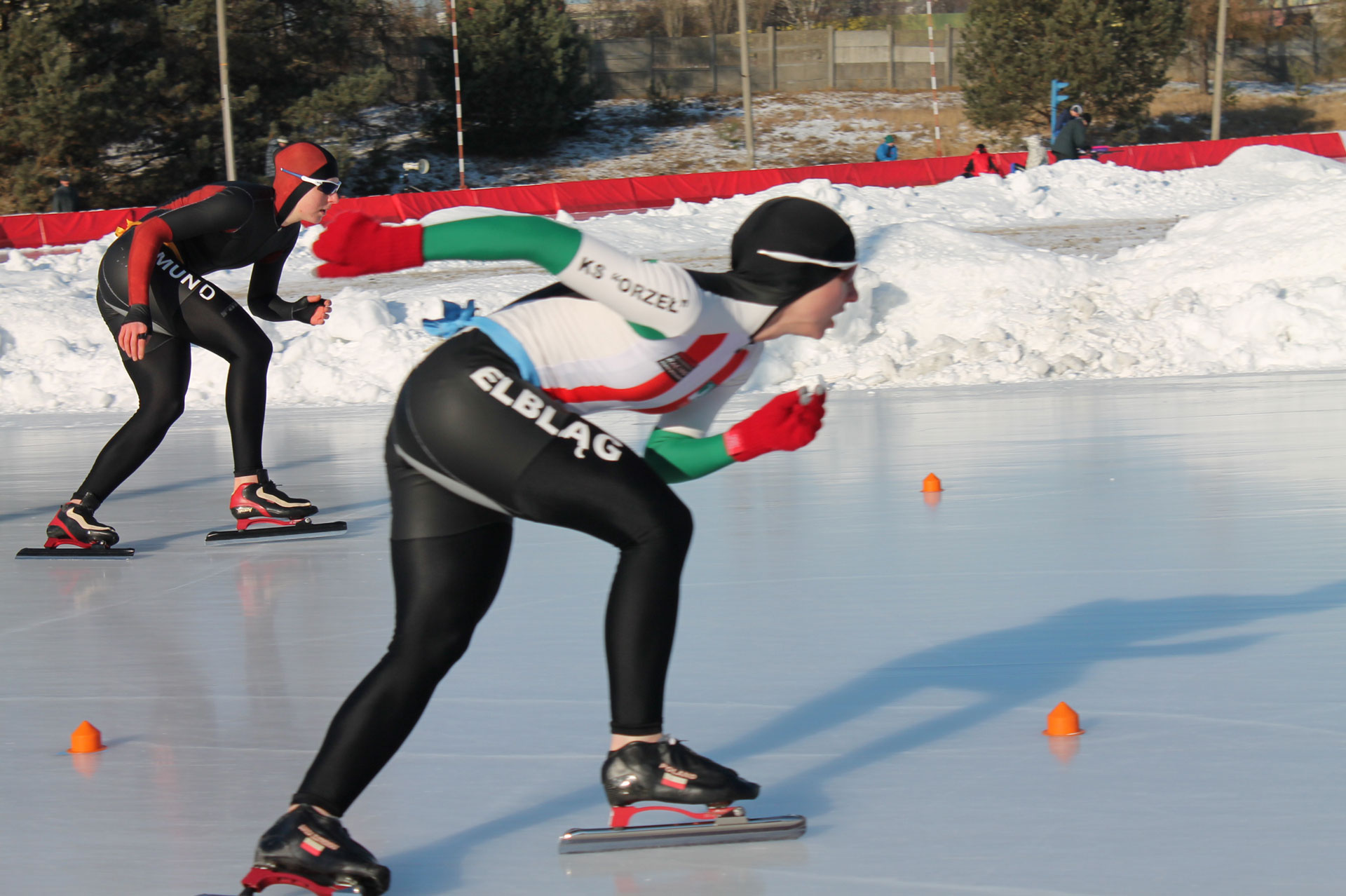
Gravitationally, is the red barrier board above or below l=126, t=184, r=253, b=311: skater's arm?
below

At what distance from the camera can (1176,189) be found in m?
18.0

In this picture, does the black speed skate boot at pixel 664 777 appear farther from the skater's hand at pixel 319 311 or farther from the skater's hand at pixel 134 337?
the skater's hand at pixel 319 311

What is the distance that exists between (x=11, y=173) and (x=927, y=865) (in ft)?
98.6

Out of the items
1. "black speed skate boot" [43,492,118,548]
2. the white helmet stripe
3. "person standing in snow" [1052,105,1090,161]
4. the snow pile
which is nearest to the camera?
the white helmet stripe

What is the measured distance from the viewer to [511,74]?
107 ft

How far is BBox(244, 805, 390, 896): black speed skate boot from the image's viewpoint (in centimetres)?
197

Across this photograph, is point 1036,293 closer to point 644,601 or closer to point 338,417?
point 338,417

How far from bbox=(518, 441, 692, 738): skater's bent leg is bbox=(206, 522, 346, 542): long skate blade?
3.20m

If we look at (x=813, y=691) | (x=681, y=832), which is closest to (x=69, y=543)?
(x=813, y=691)

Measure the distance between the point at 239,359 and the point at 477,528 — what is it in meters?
3.20

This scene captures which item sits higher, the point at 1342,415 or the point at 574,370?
the point at 574,370

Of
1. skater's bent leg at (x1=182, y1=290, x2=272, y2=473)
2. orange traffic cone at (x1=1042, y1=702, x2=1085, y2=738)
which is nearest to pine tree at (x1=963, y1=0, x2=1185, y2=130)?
skater's bent leg at (x1=182, y1=290, x2=272, y2=473)

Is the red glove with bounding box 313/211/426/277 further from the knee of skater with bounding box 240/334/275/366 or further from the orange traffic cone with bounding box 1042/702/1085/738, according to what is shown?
the knee of skater with bounding box 240/334/275/366

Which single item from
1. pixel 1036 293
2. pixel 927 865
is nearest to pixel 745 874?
pixel 927 865
